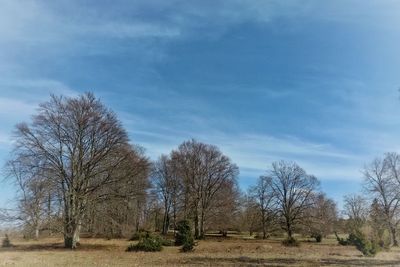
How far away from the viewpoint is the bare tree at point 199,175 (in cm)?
6075

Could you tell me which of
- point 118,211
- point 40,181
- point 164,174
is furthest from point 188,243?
point 164,174

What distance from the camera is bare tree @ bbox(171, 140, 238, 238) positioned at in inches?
2392

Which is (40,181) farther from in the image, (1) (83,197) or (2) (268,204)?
(2) (268,204)

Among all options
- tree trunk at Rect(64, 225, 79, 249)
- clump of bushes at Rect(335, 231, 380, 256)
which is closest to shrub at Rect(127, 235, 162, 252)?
tree trunk at Rect(64, 225, 79, 249)

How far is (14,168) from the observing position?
3250 cm

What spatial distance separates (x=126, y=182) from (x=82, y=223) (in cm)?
510

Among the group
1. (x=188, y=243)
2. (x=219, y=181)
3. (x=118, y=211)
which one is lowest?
(x=188, y=243)

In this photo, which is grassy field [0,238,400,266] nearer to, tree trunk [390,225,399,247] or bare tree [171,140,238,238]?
tree trunk [390,225,399,247]

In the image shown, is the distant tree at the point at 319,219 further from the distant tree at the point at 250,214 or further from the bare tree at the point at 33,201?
the bare tree at the point at 33,201

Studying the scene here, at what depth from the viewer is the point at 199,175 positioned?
60.8m

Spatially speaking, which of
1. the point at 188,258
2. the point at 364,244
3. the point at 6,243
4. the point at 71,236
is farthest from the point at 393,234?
the point at 6,243

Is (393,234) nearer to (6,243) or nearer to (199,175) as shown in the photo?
(199,175)

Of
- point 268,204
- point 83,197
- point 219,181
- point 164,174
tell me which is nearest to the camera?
point 83,197

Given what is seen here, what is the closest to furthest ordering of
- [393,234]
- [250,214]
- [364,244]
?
[364,244], [393,234], [250,214]
